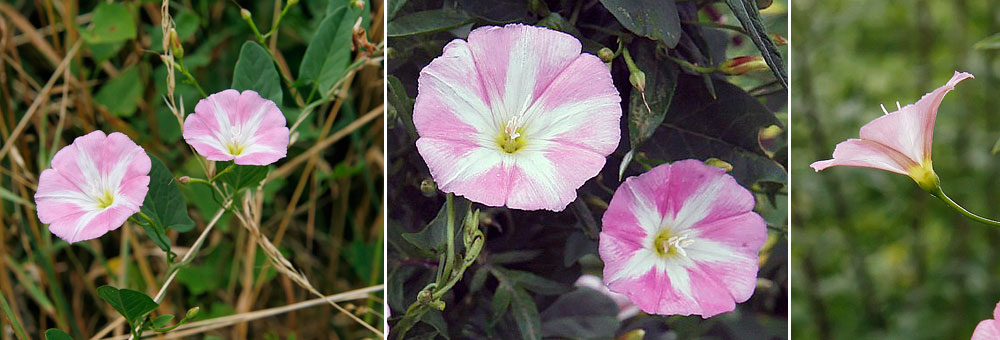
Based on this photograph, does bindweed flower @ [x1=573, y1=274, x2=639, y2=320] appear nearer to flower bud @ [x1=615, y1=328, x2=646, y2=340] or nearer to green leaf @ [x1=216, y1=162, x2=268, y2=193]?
flower bud @ [x1=615, y1=328, x2=646, y2=340]

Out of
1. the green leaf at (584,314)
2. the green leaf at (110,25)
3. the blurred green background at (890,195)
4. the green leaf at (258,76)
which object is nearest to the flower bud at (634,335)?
the green leaf at (584,314)

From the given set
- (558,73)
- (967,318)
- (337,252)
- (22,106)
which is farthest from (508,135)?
(967,318)

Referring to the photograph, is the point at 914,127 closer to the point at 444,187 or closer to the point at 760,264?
the point at 760,264

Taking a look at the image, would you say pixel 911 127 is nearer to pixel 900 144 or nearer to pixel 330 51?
pixel 900 144

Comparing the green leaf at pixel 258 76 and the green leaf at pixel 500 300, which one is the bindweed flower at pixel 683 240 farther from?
the green leaf at pixel 258 76

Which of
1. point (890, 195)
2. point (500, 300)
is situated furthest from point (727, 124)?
point (890, 195)
